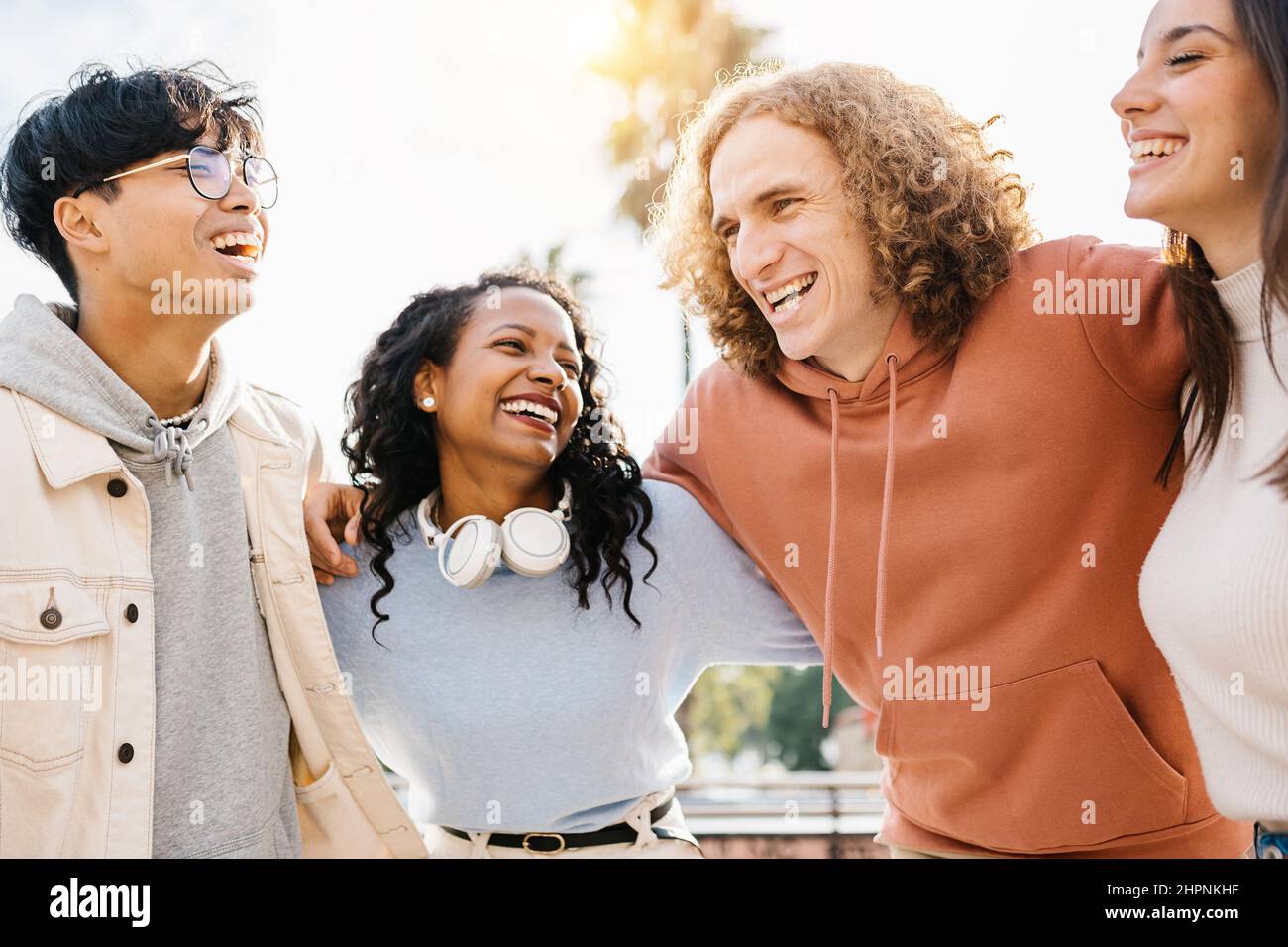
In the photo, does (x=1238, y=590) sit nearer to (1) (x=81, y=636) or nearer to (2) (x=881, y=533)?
(2) (x=881, y=533)

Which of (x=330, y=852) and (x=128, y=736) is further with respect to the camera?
(x=330, y=852)

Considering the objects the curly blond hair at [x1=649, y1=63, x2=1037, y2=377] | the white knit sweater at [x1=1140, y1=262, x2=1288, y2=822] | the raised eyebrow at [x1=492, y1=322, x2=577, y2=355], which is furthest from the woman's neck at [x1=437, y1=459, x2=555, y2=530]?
the white knit sweater at [x1=1140, y1=262, x2=1288, y2=822]

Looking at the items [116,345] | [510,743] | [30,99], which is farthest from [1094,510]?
[30,99]

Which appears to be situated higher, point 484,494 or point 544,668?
point 484,494

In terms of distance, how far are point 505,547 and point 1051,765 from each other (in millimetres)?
1597

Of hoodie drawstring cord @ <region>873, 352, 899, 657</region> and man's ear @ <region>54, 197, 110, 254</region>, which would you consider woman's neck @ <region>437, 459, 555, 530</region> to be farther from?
man's ear @ <region>54, 197, 110, 254</region>

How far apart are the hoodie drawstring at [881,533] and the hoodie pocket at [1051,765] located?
0.82 feet

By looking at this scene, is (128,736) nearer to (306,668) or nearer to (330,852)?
(306,668)

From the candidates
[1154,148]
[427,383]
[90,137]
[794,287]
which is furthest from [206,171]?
[1154,148]

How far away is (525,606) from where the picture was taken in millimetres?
3078

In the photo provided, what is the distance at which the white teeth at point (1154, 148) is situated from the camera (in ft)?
7.87

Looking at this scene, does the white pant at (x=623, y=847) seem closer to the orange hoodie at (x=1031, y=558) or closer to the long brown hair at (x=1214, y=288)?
the orange hoodie at (x=1031, y=558)

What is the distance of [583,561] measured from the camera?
10.2 ft

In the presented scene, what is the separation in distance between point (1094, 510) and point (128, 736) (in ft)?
8.21
